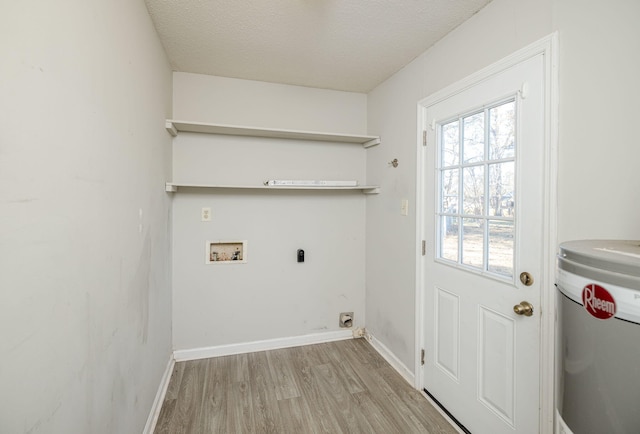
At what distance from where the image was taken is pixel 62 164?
0.87 m

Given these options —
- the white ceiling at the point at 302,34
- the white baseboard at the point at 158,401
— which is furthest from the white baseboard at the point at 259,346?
the white ceiling at the point at 302,34

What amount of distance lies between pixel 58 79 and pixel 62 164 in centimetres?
23

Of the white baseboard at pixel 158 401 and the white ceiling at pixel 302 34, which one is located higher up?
the white ceiling at pixel 302 34

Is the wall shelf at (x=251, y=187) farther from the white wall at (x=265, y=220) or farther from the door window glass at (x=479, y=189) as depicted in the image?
the door window glass at (x=479, y=189)

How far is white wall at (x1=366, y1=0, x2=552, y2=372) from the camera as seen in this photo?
1.54 metres

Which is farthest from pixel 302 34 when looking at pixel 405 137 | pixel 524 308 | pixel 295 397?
pixel 295 397

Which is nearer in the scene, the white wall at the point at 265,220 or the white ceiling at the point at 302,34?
the white ceiling at the point at 302,34

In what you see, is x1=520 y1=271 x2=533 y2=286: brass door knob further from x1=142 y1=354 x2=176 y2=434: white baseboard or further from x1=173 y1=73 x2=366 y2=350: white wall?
x1=142 y1=354 x2=176 y2=434: white baseboard

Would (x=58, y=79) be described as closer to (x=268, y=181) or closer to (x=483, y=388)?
(x=268, y=181)

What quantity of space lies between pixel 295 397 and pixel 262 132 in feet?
6.78

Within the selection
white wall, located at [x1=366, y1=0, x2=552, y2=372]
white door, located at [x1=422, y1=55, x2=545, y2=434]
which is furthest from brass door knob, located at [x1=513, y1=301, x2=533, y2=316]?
white wall, located at [x1=366, y1=0, x2=552, y2=372]

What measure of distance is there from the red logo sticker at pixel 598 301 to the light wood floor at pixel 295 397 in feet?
5.24

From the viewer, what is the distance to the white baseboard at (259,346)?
8.63ft

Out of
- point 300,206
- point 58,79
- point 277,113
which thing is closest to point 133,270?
point 58,79
